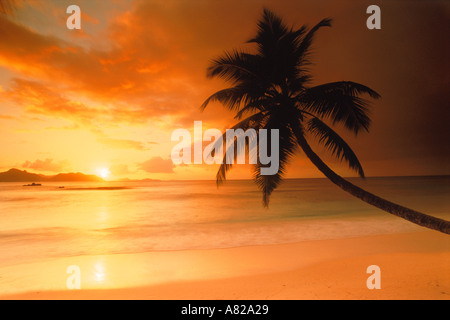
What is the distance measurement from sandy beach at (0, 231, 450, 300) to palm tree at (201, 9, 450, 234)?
2.12 meters

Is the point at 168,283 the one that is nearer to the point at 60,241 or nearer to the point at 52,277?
the point at 52,277

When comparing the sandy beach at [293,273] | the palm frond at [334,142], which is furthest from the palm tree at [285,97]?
the sandy beach at [293,273]

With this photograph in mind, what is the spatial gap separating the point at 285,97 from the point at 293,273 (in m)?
4.60

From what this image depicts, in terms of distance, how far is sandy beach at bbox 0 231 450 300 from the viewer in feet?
17.7

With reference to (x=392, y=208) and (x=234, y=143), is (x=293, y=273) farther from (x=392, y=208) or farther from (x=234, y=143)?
(x=234, y=143)

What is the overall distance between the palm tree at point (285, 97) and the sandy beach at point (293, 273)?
6.95 ft

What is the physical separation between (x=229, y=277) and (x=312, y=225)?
34.0 feet

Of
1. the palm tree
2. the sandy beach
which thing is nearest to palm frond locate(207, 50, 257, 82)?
→ the palm tree

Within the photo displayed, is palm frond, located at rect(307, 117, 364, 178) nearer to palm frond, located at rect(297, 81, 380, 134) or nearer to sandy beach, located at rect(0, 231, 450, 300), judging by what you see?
palm frond, located at rect(297, 81, 380, 134)

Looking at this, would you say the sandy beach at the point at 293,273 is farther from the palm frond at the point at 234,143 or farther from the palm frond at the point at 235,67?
the palm frond at the point at 235,67

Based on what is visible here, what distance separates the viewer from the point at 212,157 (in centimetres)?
735

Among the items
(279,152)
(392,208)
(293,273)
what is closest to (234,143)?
(279,152)

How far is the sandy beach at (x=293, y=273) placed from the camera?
541 cm
